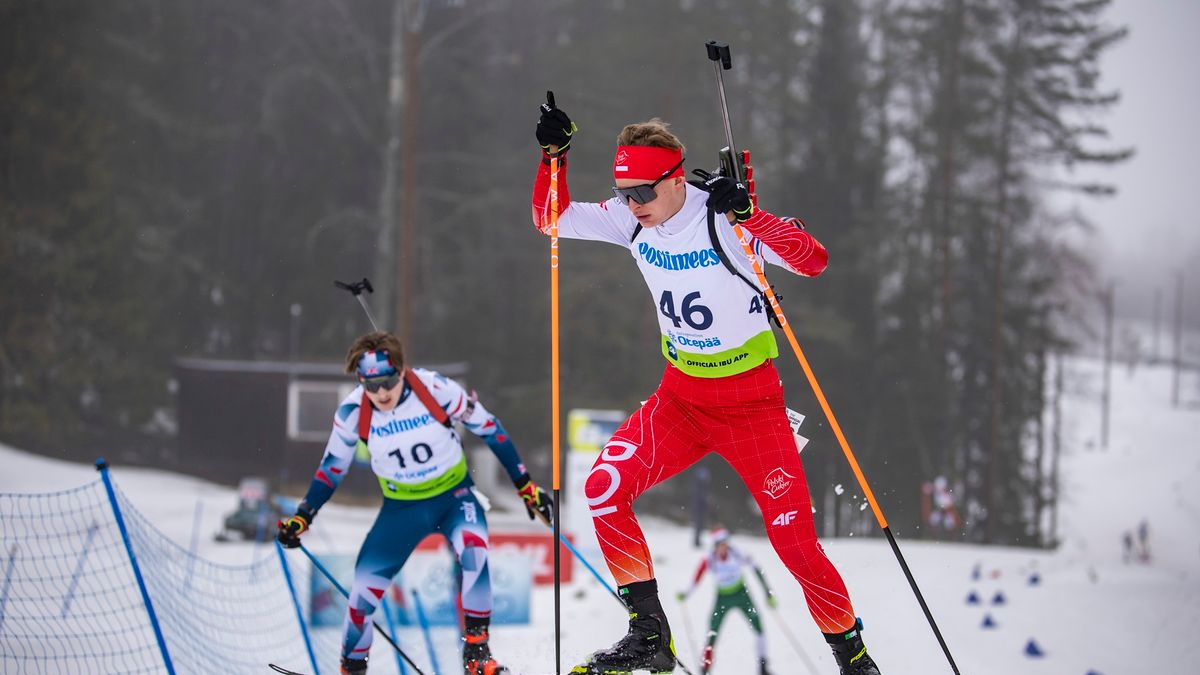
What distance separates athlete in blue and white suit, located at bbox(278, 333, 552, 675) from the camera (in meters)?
5.26

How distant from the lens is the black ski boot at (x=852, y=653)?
12.6 ft

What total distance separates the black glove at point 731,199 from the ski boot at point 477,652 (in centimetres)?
267

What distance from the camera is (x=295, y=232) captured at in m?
26.8

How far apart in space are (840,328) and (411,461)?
20532mm

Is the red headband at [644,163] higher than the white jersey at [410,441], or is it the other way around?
the red headband at [644,163]

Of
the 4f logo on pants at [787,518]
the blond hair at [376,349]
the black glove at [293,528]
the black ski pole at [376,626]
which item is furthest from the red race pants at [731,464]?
the black glove at [293,528]

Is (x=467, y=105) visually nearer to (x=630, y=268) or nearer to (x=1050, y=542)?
(x=630, y=268)

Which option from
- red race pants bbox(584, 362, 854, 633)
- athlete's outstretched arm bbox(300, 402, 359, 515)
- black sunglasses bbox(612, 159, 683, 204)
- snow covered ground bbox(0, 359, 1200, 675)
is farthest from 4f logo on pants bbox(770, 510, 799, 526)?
snow covered ground bbox(0, 359, 1200, 675)

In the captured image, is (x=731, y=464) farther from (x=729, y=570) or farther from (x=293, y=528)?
(x=729, y=570)

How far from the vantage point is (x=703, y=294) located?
3.94m

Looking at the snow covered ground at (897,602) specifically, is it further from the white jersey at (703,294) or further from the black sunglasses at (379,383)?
the white jersey at (703,294)

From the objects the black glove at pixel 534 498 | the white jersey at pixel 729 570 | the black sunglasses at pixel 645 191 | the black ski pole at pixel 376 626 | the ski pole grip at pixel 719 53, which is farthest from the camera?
the white jersey at pixel 729 570

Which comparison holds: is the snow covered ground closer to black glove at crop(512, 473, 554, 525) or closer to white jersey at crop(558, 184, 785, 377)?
black glove at crop(512, 473, 554, 525)

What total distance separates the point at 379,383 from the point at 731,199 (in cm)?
235
